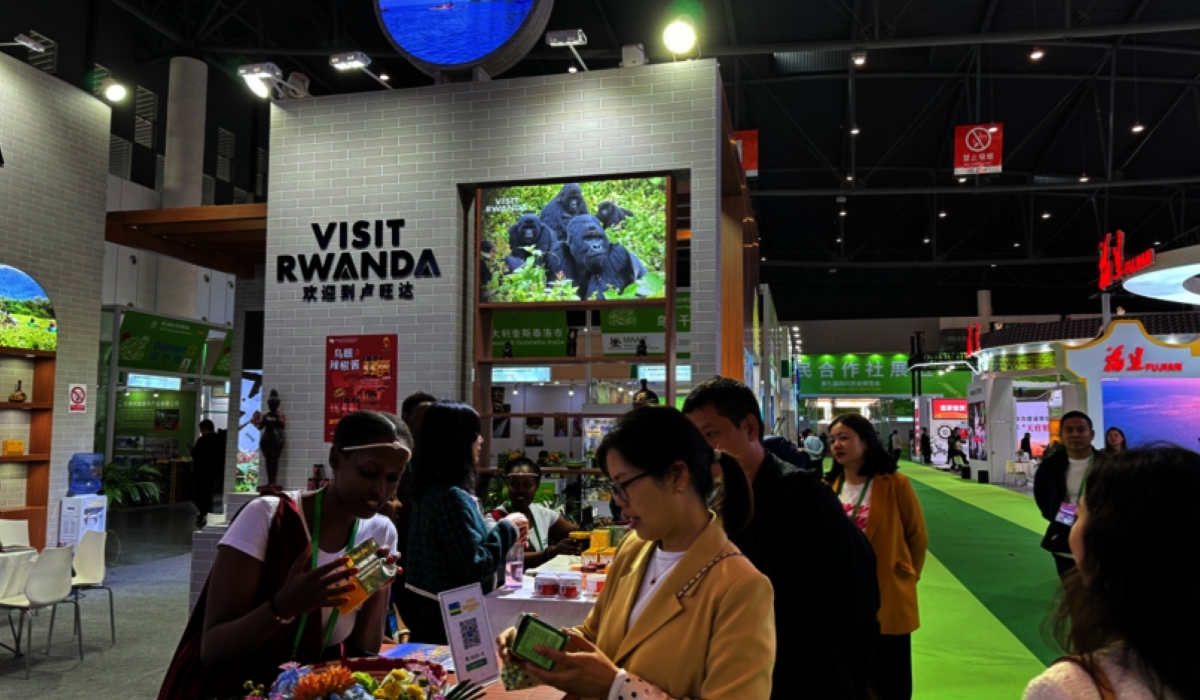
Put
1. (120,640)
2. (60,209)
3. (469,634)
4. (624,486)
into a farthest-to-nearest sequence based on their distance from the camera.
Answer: (60,209), (120,640), (469,634), (624,486)

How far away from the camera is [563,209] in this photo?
6145 mm

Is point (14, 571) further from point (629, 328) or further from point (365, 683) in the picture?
point (365, 683)

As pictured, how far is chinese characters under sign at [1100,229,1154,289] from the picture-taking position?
39.1ft

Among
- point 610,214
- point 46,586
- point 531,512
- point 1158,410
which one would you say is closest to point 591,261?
point 610,214

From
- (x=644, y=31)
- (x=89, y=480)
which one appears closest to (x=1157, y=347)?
(x=644, y=31)

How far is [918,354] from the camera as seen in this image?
27.8 metres

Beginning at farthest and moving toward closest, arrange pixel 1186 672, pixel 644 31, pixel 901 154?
pixel 901 154, pixel 644 31, pixel 1186 672

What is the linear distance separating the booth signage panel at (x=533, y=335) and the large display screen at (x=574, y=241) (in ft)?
1.06

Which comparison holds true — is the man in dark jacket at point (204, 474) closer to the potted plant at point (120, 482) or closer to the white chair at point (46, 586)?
the potted plant at point (120, 482)

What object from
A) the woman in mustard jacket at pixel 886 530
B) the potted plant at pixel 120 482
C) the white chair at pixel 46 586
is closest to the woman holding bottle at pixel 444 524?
the woman in mustard jacket at pixel 886 530

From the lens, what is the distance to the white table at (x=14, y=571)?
5270 millimetres

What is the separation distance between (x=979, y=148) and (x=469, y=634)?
44.3 ft

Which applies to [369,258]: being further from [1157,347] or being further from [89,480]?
[1157,347]

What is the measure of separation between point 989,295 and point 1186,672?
32.3 m
